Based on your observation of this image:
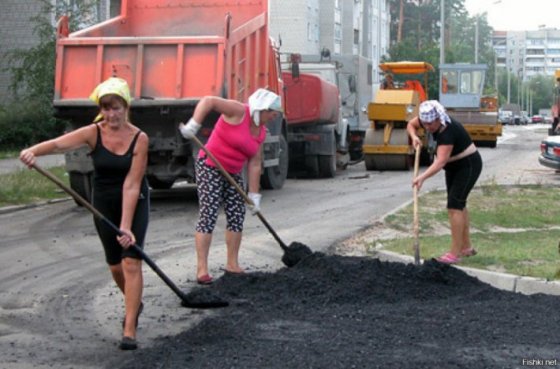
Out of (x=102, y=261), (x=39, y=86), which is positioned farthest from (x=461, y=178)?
(x=39, y=86)

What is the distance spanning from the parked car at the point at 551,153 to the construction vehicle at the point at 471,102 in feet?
47.1

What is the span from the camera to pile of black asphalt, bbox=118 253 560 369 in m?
6.23

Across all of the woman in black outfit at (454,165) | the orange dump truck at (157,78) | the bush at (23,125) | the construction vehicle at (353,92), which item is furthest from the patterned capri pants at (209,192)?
the bush at (23,125)

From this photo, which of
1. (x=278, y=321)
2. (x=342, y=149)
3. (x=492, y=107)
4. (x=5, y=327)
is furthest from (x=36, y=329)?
(x=492, y=107)

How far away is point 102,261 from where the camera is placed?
10906 millimetres

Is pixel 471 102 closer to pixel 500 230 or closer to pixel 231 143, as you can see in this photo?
pixel 500 230

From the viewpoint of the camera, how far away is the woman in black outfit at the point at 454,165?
10195mm

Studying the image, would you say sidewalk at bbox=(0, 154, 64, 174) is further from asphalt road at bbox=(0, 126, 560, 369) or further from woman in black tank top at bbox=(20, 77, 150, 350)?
woman in black tank top at bbox=(20, 77, 150, 350)

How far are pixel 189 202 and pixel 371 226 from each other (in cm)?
484

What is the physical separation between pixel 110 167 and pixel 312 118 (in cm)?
1603

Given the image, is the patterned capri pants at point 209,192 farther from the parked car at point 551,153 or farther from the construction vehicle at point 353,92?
the construction vehicle at point 353,92

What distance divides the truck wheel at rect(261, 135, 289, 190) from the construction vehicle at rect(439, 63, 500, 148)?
19.3 metres

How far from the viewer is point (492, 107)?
40.0 metres

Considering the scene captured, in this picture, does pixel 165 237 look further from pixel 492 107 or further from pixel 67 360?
pixel 492 107
